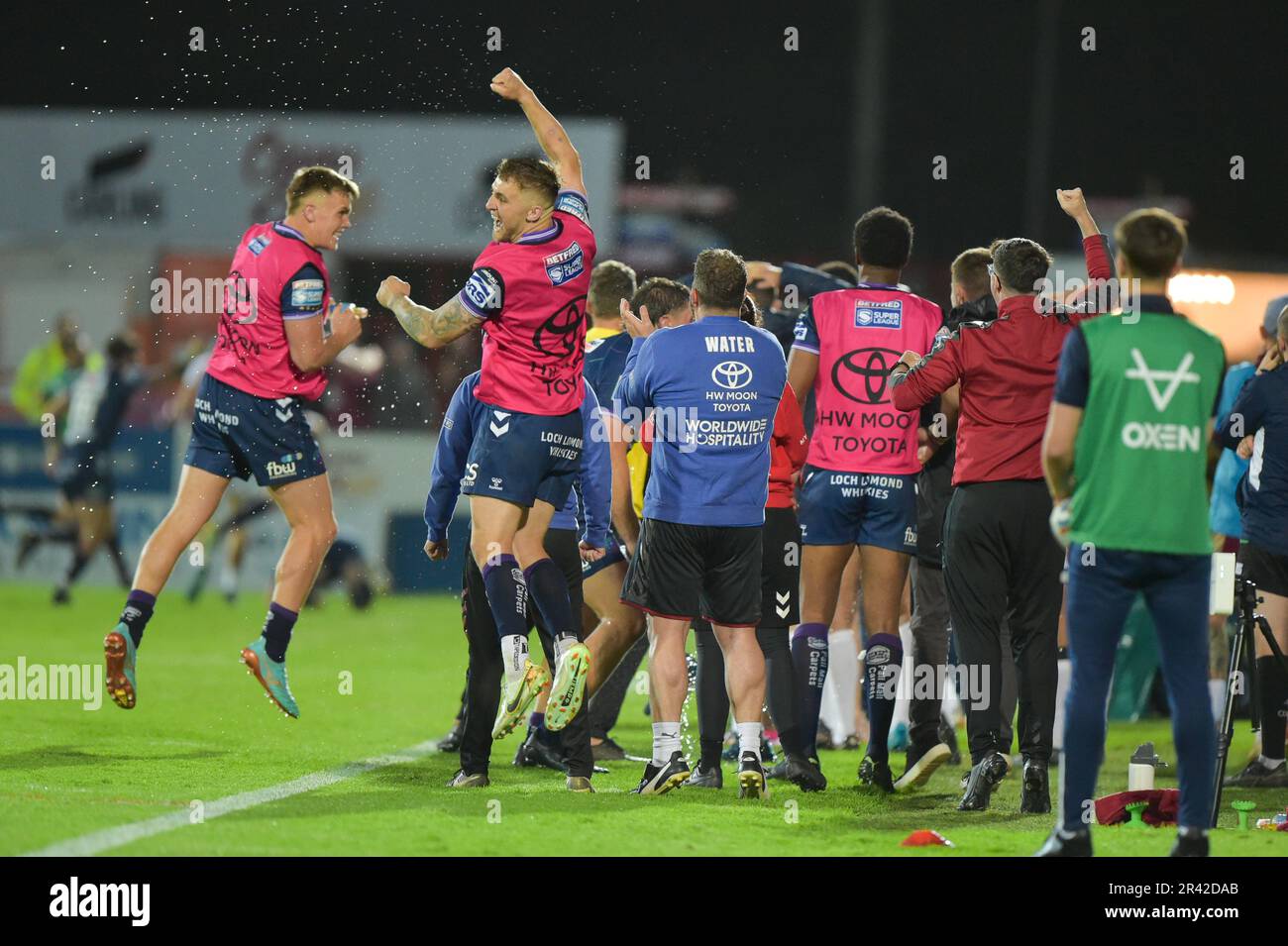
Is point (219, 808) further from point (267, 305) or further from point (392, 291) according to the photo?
point (267, 305)

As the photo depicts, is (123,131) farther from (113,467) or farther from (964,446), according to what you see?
(964,446)

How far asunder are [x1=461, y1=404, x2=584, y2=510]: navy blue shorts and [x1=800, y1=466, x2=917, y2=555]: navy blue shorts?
1.36 metres

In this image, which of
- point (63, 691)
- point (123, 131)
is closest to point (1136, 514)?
point (63, 691)

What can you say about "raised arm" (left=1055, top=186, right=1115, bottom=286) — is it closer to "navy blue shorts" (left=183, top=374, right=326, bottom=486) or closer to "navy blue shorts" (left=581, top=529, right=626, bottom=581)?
"navy blue shorts" (left=581, top=529, right=626, bottom=581)

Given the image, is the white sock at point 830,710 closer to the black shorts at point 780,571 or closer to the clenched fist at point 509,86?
the black shorts at point 780,571

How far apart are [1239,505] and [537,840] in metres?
4.76

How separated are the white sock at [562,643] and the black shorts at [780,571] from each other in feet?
3.48

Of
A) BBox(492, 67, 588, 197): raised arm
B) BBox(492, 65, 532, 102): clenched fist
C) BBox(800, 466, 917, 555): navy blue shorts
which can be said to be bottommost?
BBox(800, 466, 917, 555): navy blue shorts

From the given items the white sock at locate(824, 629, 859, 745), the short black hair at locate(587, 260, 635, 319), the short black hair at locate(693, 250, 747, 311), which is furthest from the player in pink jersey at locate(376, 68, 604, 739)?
the white sock at locate(824, 629, 859, 745)

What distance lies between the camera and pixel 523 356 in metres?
7.38

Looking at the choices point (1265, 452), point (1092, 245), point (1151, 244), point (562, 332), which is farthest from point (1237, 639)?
point (562, 332)

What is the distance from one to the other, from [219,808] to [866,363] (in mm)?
3566

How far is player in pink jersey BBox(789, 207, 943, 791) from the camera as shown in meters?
8.05

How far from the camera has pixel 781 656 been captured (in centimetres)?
791
